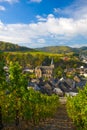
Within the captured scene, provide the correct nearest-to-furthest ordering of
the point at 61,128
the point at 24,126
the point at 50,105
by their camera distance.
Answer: the point at 24,126, the point at 61,128, the point at 50,105

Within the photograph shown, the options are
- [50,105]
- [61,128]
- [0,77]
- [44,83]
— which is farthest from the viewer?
[44,83]

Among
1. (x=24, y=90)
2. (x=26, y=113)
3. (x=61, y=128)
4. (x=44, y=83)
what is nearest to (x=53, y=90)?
(x=44, y=83)

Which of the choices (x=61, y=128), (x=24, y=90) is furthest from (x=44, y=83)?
(x=24, y=90)

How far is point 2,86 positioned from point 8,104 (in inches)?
242

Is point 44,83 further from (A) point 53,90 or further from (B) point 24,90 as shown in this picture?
(B) point 24,90

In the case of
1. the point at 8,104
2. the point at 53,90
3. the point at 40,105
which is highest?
the point at 8,104

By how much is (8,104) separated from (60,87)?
105140 millimetres

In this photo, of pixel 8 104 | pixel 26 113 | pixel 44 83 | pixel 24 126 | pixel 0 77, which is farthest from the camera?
pixel 44 83

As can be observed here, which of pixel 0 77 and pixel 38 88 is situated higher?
pixel 0 77

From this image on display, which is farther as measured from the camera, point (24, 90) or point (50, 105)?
point (50, 105)

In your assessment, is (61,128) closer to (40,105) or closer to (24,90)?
(40,105)

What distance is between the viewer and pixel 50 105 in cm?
8025

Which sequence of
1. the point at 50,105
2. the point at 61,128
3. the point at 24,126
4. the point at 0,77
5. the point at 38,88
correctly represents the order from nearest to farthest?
the point at 0,77 → the point at 24,126 → the point at 61,128 → the point at 50,105 → the point at 38,88

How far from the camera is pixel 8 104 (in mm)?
46688
